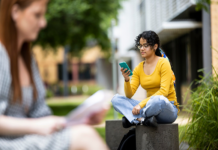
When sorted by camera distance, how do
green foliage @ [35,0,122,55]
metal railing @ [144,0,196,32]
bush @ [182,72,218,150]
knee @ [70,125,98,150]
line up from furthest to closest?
green foliage @ [35,0,122,55] → metal railing @ [144,0,196,32] → bush @ [182,72,218,150] → knee @ [70,125,98,150]

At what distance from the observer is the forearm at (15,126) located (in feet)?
5.25

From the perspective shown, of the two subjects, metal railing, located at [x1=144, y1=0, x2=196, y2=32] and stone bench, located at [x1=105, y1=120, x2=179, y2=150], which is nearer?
stone bench, located at [x1=105, y1=120, x2=179, y2=150]

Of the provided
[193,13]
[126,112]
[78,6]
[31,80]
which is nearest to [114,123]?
[126,112]

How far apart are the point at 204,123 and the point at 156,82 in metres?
0.99

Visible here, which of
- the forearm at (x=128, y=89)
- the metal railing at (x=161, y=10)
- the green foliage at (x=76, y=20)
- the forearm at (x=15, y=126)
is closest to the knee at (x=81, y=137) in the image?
the forearm at (x=15, y=126)

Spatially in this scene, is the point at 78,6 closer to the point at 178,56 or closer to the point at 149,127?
the point at 178,56

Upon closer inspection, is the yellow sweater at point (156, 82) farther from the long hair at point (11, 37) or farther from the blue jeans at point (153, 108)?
the long hair at point (11, 37)

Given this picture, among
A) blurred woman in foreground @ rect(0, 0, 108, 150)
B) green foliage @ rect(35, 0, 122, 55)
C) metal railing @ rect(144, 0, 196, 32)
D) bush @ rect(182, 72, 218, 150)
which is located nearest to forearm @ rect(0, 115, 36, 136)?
blurred woman in foreground @ rect(0, 0, 108, 150)

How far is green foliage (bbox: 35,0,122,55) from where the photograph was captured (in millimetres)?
14310

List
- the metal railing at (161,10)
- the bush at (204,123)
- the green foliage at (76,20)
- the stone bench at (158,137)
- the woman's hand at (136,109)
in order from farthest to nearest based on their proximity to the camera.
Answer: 1. the green foliage at (76,20)
2. the metal railing at (161,10)
3. the bush at (204,123)
4. the stone bench at (158,137)
5. the woman's hand at (136,109)

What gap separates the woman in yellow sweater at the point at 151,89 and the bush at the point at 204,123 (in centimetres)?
65

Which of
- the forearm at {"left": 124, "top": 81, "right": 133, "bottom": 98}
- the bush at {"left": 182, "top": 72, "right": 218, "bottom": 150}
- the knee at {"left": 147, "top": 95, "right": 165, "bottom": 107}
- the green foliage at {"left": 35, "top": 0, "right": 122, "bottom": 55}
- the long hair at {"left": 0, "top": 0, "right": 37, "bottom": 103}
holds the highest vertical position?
the green foliage at {"left": 35, "top": 0, "right": 122, "bottom": 55}

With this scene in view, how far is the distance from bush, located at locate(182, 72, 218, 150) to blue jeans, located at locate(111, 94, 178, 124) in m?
0.63

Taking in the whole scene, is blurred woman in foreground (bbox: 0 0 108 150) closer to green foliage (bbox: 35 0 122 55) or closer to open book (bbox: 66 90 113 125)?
open book (bbox: 66 90 113 125)
